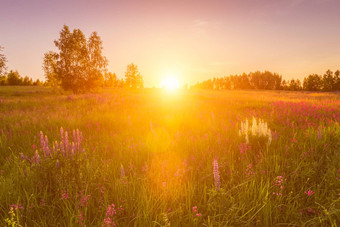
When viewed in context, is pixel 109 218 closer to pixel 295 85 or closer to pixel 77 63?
pixel 77 63

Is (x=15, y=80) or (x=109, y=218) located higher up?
(x=15, y=80)

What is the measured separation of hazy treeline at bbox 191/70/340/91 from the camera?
237 feet

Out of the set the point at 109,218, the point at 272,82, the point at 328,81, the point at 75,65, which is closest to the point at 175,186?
the point at 109,218

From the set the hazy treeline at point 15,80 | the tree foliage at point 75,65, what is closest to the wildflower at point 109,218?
the tree foliage at point 75,65

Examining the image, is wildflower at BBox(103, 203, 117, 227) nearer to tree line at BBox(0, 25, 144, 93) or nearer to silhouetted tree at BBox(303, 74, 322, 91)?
tree line at BBox(0, 25, 144, 93)

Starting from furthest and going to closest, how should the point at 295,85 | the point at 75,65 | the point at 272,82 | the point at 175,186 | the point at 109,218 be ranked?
the point at 272,82 < the point at 295,85 < the point at 75,65 < the point at 175,186 < the point at 109,218

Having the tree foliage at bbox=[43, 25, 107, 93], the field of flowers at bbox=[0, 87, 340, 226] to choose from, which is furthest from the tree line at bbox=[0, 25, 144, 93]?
the field of flowers at bbox=[0, 87, 340, 226]

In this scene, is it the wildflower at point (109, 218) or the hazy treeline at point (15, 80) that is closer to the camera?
the wildflower at point (109, 218)

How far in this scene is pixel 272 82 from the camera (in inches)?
3986

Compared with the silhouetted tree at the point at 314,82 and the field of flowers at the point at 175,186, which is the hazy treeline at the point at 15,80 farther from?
the silhouetted tree at the point at 314,82

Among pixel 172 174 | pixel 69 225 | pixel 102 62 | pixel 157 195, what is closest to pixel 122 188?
pixel 157 195

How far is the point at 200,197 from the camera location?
6.40ft

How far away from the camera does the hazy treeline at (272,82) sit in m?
72.2

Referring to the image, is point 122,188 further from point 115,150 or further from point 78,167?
point 115,150
